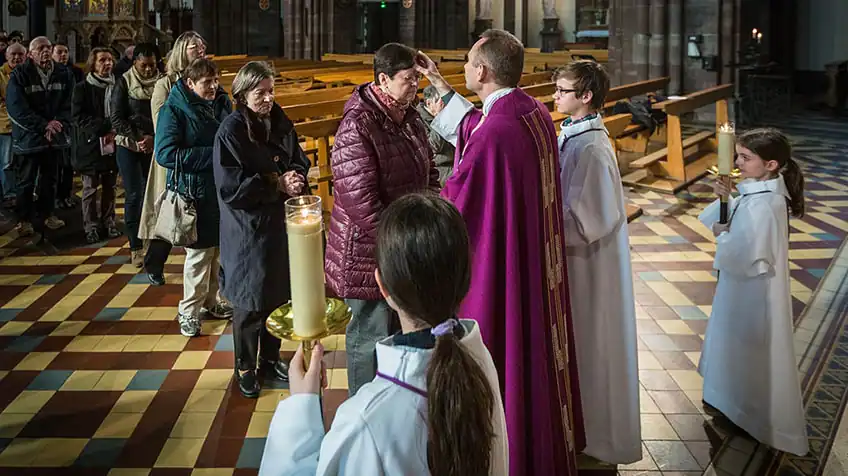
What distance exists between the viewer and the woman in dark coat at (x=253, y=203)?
11.6ft

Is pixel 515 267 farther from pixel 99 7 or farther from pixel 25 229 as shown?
pixel 99 7

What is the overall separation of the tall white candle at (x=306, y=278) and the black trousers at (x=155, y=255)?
14.4 feet

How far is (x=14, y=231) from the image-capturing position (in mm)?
7328

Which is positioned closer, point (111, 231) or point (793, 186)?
point (793, 186)

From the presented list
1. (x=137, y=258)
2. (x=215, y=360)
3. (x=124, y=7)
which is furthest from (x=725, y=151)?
(x=124, y=7)

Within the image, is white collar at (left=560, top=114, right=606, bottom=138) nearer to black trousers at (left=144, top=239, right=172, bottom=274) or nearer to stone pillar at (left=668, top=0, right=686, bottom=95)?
black trousers at (left=144, top=239, right=172, bottom=274)

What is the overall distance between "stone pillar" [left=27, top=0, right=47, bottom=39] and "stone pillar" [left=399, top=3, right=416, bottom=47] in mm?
9780

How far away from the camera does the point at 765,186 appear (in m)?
3.26

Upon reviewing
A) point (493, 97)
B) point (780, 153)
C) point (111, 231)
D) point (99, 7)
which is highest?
point (99, 7)

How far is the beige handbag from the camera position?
4457 mm

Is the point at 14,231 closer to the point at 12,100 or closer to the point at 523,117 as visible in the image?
the point at 12,100

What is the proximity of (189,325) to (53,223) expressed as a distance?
11.2 feet

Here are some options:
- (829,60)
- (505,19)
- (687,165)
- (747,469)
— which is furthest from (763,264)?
(505,19)

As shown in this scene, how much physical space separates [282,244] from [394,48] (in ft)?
4.05
